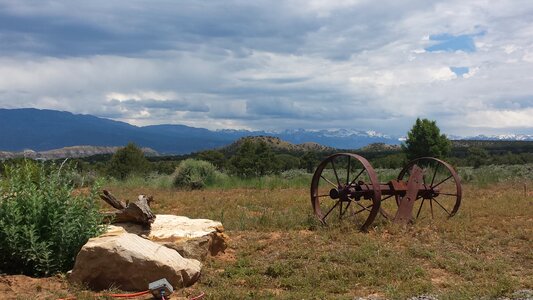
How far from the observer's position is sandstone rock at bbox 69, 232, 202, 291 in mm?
6324

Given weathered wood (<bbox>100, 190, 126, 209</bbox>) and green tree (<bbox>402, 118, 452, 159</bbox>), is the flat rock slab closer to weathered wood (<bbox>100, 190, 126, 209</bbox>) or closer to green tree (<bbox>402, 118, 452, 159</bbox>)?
weathered wood (<bbox>100, 190, 126, 209</bbox>)

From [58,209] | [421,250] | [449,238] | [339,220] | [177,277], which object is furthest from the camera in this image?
[339,220]

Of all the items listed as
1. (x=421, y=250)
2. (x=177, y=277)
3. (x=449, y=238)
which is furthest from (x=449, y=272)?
(x=177, y=277)

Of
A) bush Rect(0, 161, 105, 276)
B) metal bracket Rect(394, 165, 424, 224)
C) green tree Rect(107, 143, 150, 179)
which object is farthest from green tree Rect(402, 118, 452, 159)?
bush Rect(0, 161, 105, 276)

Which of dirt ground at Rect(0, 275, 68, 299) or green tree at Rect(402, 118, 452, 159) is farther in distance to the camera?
green tree at Rect(402, 118, 452, 159)

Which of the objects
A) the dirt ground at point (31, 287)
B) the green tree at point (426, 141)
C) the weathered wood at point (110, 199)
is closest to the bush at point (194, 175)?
the weathered wood at point (110, 199)

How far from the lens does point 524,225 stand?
35.3 ft

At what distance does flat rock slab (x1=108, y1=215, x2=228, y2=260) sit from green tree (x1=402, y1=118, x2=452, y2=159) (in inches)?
1069

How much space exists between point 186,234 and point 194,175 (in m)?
13.1

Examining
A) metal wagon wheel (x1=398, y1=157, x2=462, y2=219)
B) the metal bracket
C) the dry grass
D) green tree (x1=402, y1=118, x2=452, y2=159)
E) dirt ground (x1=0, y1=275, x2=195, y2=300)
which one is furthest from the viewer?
green tree (x1=402, y1=118, x2=452, y2=159)

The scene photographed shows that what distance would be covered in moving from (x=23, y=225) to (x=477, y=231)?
27.5ft

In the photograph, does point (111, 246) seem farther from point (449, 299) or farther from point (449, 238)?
point (449, 238)

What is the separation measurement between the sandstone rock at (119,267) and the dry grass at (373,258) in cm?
45

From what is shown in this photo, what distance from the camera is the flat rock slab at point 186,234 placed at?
780cm
